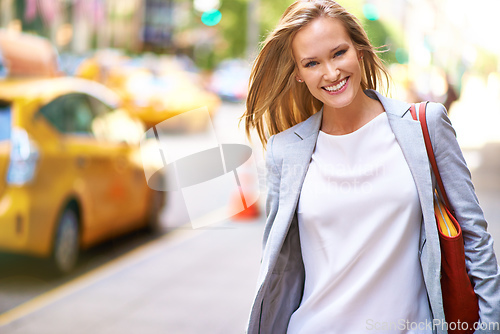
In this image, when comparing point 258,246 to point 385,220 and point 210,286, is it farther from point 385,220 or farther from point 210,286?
point 385,220

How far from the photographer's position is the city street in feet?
15.3

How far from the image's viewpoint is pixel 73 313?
488cm

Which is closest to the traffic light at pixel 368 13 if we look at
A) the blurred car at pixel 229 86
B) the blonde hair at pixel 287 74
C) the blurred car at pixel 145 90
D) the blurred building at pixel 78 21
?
the blonde hair at pixel 287 74

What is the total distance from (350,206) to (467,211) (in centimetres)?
33

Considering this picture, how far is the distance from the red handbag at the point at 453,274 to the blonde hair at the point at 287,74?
34 cm

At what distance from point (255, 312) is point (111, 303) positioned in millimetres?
3299

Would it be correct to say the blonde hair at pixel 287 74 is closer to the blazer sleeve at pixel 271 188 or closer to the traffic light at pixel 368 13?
the blazer sleeve at pixel 271 188

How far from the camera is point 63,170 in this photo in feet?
18.2

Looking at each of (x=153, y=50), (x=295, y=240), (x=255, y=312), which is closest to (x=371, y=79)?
(x=295, y=240)

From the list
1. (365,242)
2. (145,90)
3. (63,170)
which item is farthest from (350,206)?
(145,90)

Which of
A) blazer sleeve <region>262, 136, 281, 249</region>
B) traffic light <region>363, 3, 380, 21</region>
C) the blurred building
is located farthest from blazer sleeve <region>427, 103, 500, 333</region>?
the blurred building

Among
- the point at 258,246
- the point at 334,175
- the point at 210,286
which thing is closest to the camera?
the point at 334,175

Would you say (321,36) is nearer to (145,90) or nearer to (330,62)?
(330,62)

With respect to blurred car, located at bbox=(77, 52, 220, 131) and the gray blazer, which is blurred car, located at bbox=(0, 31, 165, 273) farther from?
blurred car, located at bbox=(77, 52, 220, 131)
